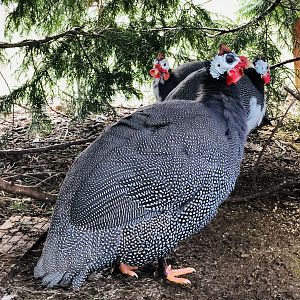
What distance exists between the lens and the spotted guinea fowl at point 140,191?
221 centimetres

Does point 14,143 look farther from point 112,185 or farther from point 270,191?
point 112,185

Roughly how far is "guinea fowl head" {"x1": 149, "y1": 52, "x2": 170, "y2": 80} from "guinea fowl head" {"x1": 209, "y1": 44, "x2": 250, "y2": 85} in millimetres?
746

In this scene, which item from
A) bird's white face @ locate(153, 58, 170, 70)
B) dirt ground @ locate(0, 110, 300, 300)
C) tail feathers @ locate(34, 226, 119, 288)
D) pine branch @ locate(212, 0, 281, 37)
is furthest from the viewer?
bird's white face @ locate(153, 58, 170, 70)

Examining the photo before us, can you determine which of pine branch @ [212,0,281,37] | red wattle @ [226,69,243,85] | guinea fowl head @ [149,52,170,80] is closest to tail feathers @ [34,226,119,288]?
red wattle @ [226,69,243,85]

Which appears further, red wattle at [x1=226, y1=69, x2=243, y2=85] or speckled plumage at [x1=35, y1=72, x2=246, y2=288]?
red wattle at [x1=226, y1=69, x2=243, y2=85]

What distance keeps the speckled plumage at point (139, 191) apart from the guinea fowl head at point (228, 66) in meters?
0.34

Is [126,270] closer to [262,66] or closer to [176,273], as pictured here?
[176,273]

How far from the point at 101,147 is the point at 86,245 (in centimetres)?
40

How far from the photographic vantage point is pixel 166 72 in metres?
3.58

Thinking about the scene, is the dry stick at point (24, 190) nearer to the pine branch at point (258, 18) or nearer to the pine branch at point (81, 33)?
the pine branch at point (81, 33)

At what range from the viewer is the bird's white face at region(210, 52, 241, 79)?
2736mm

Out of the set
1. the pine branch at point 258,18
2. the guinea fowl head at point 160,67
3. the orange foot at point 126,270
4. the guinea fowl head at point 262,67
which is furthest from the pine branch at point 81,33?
the orange foot at point 126,270

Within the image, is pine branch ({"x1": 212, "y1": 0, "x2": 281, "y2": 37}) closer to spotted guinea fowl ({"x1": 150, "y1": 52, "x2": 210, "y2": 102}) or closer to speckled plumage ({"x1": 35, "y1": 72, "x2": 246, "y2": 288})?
spotted guinea fowl ({"x1": 150, "y1": 52, "x2": 210, "y2": 102})

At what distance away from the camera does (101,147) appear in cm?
235
